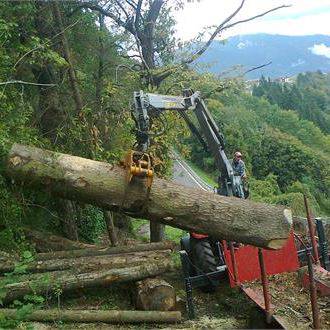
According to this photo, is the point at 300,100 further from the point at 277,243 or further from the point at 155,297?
the point at 277,243

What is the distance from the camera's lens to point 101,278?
7469mm

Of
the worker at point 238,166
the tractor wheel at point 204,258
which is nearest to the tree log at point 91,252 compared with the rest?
the tractor wheel at point 204,258

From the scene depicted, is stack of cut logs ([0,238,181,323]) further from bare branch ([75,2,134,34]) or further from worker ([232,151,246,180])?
bare branch ([75,2,134,34])

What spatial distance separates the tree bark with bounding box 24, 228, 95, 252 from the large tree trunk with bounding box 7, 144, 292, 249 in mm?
4924

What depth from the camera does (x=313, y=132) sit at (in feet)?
283

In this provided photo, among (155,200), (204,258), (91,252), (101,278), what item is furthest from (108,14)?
(155,200)

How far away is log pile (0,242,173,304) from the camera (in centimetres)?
690

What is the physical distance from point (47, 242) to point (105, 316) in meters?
3.54

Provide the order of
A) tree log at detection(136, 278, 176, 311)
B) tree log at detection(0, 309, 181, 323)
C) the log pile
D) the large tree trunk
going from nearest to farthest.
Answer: the large tree trunk, tree log at detection(0, 309, 181, 323), the log pile, tree log at detection(136, 278, 176, 311)

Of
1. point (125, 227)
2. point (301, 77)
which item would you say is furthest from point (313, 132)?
point (125, 227)

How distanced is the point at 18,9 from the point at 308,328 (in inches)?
330

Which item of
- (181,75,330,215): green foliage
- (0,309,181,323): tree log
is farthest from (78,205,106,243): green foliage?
(181,75,330,215): green foliage

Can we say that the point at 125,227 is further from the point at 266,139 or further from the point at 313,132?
the point at 313,132

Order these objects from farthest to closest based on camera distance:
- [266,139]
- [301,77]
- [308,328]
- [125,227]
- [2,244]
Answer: [301,77] → [266,139] → [125,227] → [2,244] → [308,328]
